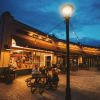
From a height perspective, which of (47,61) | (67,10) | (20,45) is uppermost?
(67,10)

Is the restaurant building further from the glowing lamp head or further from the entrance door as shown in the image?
the glowing lamp head

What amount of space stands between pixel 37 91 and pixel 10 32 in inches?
338

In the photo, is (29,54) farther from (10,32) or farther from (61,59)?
(61,59)

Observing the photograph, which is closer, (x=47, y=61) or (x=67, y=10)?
(x=67, y=10)

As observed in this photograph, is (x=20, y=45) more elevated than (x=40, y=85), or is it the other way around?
(x=20, y=45)

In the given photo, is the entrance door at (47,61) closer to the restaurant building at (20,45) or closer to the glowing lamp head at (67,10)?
the restaurant building at (20,45)

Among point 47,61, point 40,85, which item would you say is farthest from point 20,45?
point 47,61

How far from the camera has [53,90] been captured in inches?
558

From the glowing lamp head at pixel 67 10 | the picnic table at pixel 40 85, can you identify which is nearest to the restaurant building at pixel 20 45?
the picnic table at pixel 40 85

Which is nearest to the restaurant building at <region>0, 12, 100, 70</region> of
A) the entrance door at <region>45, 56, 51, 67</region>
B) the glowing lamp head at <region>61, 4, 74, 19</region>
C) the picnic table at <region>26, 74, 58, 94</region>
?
the entrance door at <region>45, 56, 51, 67</region>

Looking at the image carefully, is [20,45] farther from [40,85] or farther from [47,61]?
[47,61]

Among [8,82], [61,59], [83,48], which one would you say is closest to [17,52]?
[8,82]

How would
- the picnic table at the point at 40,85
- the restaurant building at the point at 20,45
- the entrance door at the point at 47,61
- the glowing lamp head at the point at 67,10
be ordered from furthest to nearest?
the entrance door at the point at 47,61 < the restaurant building at the point at 20,45 < the picnic table at the point at 40,85 < the glowing lamp head at the point at 67,10

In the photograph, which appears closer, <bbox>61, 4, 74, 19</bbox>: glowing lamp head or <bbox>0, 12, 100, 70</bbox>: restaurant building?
<bbox>61, 4, 74, 19</bbox>: glowing lamp head
